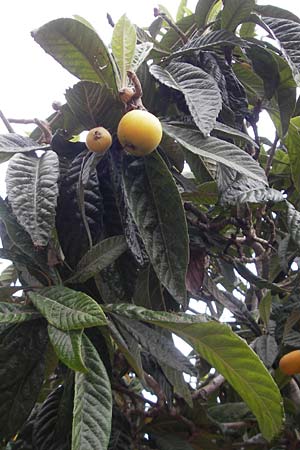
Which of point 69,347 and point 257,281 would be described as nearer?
point 69,347

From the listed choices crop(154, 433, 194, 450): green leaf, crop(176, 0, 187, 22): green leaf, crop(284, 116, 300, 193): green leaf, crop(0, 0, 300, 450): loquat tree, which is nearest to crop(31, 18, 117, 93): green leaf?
crop(0, 0, 300, 450): loquat tree

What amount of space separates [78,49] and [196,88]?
0.61ft

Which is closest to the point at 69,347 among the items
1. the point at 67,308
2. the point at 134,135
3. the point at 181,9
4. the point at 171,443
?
the point at 67,308

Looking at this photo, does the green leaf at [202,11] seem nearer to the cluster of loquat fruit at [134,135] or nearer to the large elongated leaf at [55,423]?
the cluster of loquat fruit at [134,135]

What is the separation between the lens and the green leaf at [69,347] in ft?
2.26

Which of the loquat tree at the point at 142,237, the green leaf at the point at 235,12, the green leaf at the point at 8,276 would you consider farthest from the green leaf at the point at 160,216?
the green leaf at the point at 8,276

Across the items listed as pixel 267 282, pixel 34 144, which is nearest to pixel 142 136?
pixel 34 144

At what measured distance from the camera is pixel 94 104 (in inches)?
35.9

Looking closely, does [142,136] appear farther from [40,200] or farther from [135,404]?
[135,404]

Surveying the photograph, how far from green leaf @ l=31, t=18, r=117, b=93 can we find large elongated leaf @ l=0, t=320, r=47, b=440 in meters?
0.38

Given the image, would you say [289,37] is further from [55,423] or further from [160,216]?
[55,423]

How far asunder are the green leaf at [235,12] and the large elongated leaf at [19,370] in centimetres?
61

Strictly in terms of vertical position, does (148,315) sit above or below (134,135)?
below

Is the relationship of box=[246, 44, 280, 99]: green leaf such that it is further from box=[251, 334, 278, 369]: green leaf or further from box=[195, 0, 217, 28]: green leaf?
box=[251, 334, 278, 369]: green leaf
